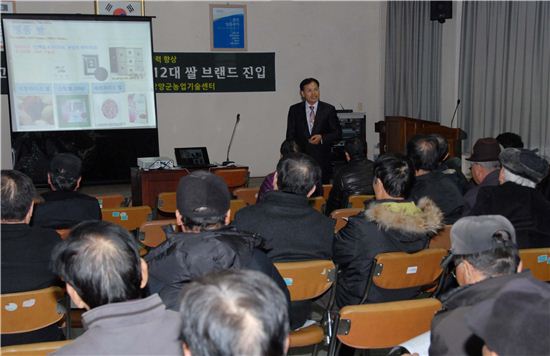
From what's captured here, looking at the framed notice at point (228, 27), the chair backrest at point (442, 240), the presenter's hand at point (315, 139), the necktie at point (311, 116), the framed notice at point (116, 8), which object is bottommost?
the chair backrest at point (442, 240)

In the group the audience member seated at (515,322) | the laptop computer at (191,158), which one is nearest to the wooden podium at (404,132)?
the laptop computer at (191,158)

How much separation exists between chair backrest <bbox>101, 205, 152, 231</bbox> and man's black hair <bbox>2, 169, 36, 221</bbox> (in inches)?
46.6

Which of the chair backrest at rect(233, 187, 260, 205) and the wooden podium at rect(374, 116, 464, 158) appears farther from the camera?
the wooden podium at rect(374, 116, 464, 158)

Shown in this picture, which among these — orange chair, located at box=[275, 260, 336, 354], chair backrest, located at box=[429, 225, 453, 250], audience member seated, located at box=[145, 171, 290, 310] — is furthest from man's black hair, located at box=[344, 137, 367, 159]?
audience member seated, located at box=[145, 171, 290, 310]

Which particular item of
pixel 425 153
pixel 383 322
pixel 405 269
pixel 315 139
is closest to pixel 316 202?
pixel 425 153

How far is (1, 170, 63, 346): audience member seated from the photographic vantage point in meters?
2.48

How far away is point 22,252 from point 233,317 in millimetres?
1691

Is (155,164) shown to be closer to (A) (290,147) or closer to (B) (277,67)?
(A) (290,147)

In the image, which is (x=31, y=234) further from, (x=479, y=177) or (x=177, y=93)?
(x=177, y=93)

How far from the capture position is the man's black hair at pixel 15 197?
8.48 feet

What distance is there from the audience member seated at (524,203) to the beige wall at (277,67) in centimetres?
639

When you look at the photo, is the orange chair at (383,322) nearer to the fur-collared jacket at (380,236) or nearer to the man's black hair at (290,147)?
the fur-collared jacket at (380,236)

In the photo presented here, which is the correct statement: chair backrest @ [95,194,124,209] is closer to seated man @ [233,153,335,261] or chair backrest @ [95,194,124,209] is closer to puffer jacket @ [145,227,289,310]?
seated man @ [233,153,335,261]

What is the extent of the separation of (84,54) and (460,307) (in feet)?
23.8
